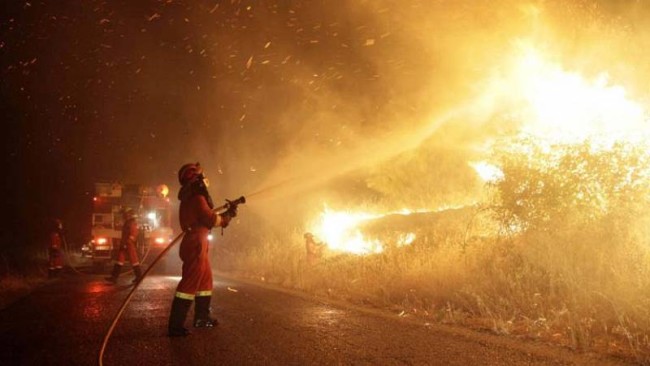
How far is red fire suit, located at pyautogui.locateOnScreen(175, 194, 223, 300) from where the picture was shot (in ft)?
19.5

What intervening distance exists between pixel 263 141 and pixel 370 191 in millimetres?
5792

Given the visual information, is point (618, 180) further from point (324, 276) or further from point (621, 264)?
point (324, 276)

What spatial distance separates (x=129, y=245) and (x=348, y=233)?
18.5 ft

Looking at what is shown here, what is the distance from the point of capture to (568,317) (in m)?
5.77

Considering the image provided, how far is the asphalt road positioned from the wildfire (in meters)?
4.51

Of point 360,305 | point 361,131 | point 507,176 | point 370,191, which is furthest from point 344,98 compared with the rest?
point 360,305

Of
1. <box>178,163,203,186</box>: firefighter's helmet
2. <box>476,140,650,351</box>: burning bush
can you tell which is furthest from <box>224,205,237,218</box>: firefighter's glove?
<box>476,140,650,351</box>: burning bush

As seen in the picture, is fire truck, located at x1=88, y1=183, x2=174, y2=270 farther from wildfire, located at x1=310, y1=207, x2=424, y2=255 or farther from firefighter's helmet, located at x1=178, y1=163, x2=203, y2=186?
firefighter's helmet, located at x1=178, y1=163, x2=203, y2=186

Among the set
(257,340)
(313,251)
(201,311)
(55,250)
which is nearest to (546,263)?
(257,340)

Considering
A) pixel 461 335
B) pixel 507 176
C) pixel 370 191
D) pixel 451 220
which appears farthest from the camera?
pixel 370 191

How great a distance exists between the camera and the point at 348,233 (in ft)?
46.7

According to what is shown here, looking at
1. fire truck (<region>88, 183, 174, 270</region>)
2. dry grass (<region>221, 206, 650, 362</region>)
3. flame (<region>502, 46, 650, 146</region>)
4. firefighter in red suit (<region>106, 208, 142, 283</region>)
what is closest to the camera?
dry grass (<region>221, 206, 650, 362</region>)

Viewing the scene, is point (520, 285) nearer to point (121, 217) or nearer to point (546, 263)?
point (546, 263)

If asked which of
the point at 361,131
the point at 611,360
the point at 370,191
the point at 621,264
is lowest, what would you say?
the point at 611,360
